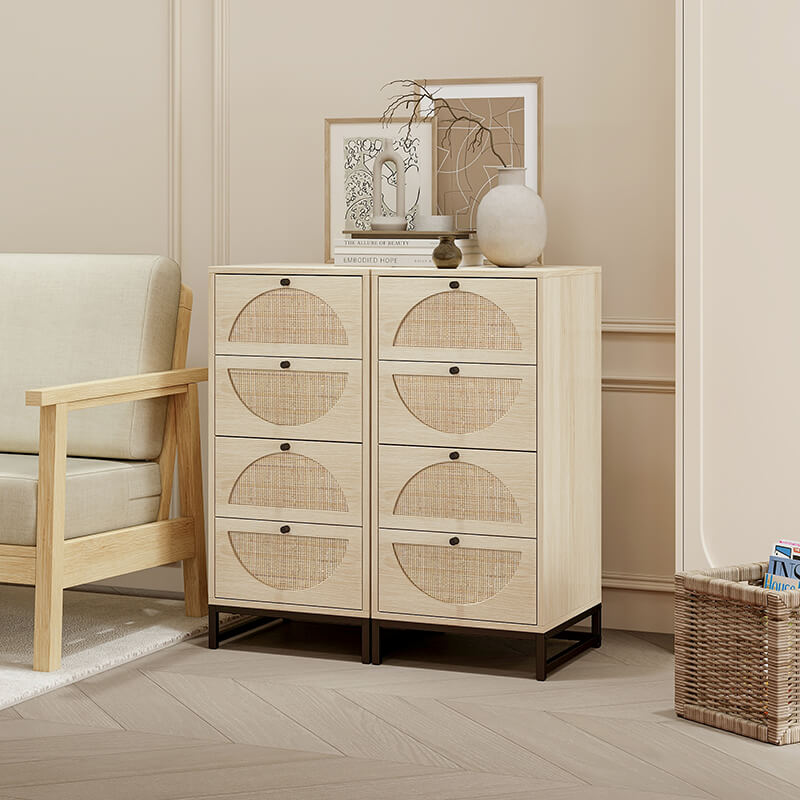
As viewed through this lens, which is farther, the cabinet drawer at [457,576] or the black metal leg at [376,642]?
the black metal leg at [376,642]

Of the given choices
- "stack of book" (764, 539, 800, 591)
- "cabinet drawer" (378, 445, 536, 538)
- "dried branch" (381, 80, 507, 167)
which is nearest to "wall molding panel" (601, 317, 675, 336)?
"dried branch" (381, 80, 507, 167)

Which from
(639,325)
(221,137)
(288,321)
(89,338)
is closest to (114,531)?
(89,338)

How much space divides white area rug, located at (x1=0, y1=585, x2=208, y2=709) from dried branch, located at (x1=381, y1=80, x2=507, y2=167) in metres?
1.47

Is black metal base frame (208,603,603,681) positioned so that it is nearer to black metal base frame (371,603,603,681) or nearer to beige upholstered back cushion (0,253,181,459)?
black metal base frame (371,603,603,681)

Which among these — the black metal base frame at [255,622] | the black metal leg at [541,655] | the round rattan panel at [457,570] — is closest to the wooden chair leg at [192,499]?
the black metal base frame at [255,622]

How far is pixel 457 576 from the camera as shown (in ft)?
10.5

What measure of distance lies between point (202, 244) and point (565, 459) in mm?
1394

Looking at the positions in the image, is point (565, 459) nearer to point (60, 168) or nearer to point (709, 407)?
point (709, 407)

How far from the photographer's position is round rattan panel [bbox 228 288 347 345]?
129 inches

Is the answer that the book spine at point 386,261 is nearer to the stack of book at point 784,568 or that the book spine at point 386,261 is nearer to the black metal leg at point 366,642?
the black metal leg at point 366,642

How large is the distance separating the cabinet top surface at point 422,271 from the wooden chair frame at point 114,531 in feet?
1.32

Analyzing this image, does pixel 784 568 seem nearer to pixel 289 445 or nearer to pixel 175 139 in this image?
pixel 289 445

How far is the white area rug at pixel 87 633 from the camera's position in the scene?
3125 millimetres

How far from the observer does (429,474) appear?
3.23 m
